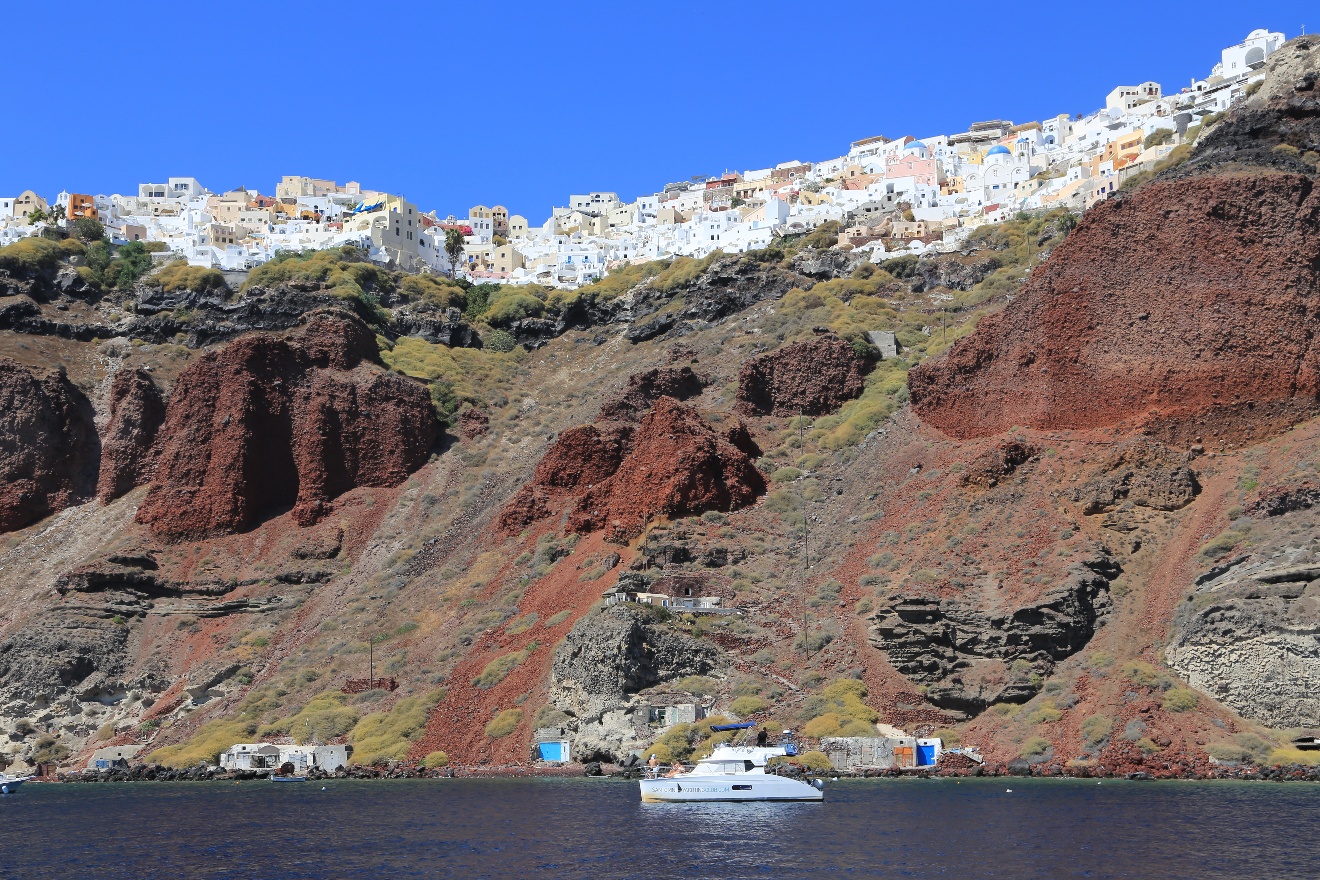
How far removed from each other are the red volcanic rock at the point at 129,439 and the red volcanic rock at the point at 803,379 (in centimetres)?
3822

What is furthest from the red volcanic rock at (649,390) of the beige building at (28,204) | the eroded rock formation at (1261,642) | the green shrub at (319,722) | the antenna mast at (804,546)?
the beige building at (28,204)

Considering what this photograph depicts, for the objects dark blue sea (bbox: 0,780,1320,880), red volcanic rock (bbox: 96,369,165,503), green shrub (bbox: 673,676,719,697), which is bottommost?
dark blue sea (bbox: 0,780,1320,880)

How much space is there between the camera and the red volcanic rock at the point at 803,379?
9112cm

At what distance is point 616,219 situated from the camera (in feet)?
640

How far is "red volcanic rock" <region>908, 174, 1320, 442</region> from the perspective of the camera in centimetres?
6925

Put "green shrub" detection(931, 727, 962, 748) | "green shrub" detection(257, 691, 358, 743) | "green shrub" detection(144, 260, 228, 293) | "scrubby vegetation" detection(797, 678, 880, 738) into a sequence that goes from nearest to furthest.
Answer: "green shrub" detection(931, 727, 962, 748), "scrubby vegetation" detection(797, 678, 880, 738), "green shrub" detection(257, 691, 358, 743), "green shrub" detection(144, 260, 228, 293)

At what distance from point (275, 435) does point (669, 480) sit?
105ft

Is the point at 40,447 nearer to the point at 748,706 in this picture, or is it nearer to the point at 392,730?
the point at 392,730

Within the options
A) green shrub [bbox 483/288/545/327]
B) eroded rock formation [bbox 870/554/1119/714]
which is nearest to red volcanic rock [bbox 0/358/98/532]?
green shrub [bbox 483/288/545/327]

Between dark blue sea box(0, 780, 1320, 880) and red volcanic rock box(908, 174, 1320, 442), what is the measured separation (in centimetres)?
2297

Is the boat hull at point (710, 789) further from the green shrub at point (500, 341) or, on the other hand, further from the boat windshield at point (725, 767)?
the green shrub at point (500, 341)

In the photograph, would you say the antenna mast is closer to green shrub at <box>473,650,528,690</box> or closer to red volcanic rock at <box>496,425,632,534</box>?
red volcanic rock at <box>496,425,632,534</box>

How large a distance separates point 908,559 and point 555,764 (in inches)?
710

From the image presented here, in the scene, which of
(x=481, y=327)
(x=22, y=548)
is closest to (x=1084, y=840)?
(x=22, y=548)
